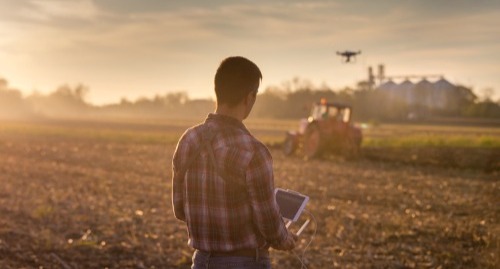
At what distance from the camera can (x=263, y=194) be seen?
2.69 m

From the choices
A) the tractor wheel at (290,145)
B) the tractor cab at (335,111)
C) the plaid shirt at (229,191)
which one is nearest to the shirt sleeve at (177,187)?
the plaid shirt at (229,191)

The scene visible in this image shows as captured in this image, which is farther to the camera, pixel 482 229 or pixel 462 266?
pixel 482 229

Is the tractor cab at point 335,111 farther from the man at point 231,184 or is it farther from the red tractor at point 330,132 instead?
the man at point 231,184

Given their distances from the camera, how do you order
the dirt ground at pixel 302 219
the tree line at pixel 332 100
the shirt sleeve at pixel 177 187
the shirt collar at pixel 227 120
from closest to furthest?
1. the shirt collar at pixel 227 120
2. the shirt sleeve at pixel 177 187
3. the dirt ground at pixel 302 219
4. the tree line at pixel 332 100

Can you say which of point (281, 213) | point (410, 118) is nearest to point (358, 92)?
point (410, 118)

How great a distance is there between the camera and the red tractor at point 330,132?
69.4ft

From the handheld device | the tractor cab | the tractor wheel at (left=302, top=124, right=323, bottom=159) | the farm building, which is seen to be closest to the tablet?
the handheld device

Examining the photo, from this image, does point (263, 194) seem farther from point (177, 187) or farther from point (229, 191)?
point (177, 187)

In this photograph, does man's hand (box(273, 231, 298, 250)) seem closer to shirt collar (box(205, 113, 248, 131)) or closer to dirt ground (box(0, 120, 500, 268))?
dirt ground (box(0, 120, 500, 268))

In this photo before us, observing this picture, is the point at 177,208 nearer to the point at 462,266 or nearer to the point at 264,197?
the point at 264,197

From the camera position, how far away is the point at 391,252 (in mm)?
7742

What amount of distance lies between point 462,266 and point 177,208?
5100 millimetres

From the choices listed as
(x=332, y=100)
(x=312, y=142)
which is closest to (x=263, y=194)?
(x=312, y=142)

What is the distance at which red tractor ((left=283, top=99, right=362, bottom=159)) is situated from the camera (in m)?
21.2
